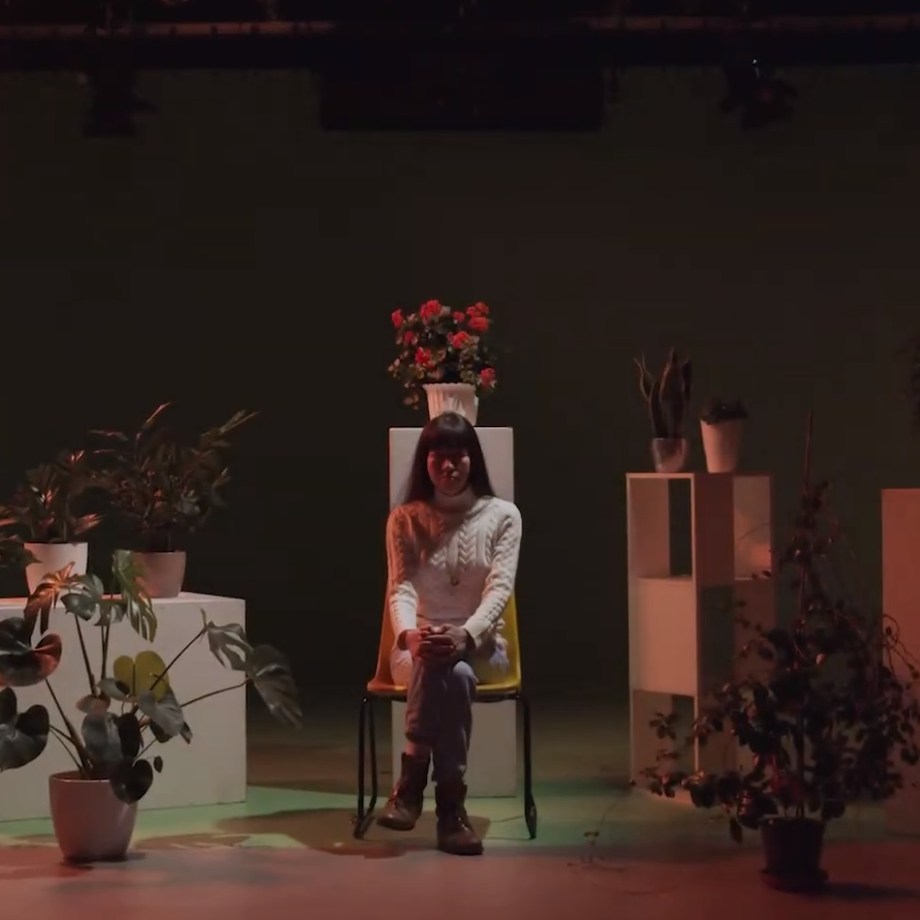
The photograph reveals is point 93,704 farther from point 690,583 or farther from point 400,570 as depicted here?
point 690,583

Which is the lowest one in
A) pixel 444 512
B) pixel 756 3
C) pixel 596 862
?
pixel 596 862

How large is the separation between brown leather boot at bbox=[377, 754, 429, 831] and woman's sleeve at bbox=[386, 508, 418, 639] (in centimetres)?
42

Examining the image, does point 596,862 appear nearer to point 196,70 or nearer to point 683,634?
point 683,634

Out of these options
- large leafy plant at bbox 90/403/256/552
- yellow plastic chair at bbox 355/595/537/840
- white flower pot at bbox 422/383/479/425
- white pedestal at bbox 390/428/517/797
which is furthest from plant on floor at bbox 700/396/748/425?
large leafy plant at bbox 90/403/256/552

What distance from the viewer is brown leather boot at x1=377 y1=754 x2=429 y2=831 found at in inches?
192

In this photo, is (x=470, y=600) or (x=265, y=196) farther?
(x=265, y=196)

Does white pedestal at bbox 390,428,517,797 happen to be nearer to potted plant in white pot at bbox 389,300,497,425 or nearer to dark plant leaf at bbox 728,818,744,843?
potted plant in white pot at bbox 389,300,497,425

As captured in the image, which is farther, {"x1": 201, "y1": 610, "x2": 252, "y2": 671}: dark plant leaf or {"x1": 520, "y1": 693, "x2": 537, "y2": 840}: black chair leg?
{"x1": 520, "y1": 693, "x2": 537, "y2": 840}: black chair leg

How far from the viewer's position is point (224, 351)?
8688 mm

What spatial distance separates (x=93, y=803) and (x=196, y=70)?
485 cm

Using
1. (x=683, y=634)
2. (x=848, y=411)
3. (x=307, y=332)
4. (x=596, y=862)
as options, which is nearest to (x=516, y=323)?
(x=307, y=332)

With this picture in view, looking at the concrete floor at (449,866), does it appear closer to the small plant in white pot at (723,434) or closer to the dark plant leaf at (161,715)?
the dark plant leaf at (161,715)

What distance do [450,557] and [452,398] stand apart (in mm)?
597

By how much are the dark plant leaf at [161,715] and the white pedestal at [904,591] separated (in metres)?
2.00
